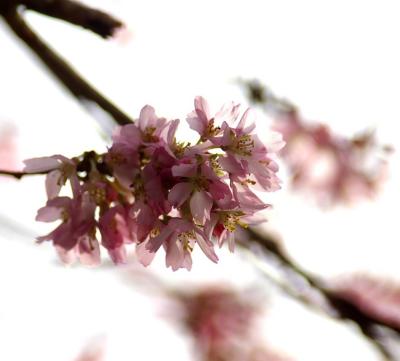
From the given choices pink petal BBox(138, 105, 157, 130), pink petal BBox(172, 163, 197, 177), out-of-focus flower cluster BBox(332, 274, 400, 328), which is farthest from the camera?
out-of-focus flower cluster BBox(332, 274, 400, 328)

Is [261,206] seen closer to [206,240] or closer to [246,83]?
[206,240]

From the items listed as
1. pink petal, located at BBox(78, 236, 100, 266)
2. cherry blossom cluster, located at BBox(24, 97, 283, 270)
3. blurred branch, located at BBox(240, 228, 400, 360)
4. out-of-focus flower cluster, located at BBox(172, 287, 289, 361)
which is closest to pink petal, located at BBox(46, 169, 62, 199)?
cherry blossom cluster, located at BBox(24, 97, 283, 270)

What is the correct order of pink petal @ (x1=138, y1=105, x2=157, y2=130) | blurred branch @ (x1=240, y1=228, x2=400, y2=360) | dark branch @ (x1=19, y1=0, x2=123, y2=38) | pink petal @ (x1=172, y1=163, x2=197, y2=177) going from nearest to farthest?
pink petal @ (x1=172, y1=163, x2=197, y2=177) < pink petal @ (x1=138, y1=105, x2=157, y2=130) < dark branch @ (x1=19, y1=0, x2=123, y2=38) < blurred branch @ (x1=240, y1=228, x2=400, y2=360)

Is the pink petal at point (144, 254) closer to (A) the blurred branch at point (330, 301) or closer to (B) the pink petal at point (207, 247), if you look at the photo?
(B) the pink petal at point (207, 247)

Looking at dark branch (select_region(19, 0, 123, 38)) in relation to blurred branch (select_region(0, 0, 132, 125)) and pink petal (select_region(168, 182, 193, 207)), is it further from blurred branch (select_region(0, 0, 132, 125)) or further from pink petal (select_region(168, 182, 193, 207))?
pink petal (select_region(168, 182, 193, 207))

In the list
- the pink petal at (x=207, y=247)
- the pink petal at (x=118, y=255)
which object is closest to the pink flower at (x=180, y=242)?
the pink petal at (x=207, y=247)
